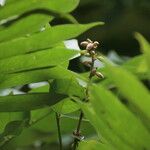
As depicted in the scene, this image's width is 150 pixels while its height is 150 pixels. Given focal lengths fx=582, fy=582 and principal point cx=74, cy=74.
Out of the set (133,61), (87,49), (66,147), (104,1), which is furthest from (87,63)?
(104,1)

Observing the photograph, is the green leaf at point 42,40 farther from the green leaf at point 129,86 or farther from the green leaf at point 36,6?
the green leaf at point 129,86

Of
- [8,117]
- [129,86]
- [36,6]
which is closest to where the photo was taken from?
[129,86]

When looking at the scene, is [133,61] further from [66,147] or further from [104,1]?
[104,1]

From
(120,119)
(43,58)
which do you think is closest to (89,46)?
(43,58)

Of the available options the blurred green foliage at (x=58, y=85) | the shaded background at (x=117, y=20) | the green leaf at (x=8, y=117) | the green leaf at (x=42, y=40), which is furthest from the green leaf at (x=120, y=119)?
the shaded background at (x=117, y=20)

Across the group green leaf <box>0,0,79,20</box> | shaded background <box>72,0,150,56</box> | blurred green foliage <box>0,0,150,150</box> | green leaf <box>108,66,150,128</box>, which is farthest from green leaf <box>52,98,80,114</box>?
shaded background <box>72,0,150,56</box>

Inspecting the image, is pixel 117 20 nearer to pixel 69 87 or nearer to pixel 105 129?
pixel 69 87

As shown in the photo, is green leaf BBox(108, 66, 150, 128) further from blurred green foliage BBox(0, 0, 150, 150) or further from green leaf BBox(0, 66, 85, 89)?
green leaf BBox(0, 66, 85, 89)
